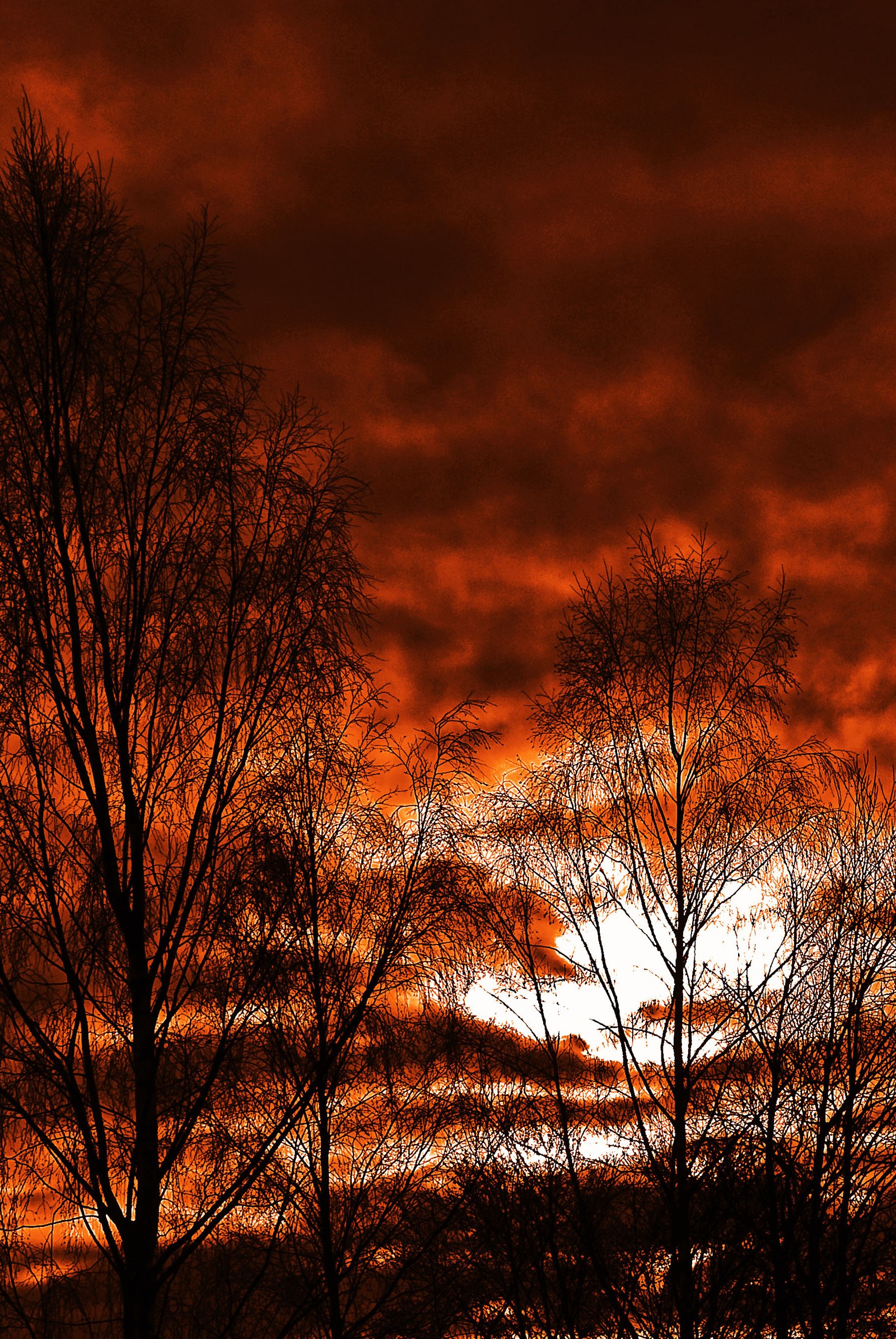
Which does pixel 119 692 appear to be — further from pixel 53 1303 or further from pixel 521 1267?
pixel 521 1267

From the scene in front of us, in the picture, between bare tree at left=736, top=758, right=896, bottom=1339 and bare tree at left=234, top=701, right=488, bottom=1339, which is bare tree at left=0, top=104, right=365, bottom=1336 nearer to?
bare tree at left=234, top=701, right=488, bottom=1339

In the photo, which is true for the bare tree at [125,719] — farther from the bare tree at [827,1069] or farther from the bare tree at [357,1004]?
the bare tree at [827,1069]

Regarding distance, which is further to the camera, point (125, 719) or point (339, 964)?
point (339, 964)

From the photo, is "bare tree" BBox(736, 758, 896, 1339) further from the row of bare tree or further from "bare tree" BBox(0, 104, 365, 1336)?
"bare tree" BBox(0, 104, 365, 1336)

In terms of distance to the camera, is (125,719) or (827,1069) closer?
(125,719)

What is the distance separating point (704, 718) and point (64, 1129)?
8039mm

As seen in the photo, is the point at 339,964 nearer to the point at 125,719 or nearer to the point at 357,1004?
the point at 357,1004

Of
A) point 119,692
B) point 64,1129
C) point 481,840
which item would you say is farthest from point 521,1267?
point 119,692

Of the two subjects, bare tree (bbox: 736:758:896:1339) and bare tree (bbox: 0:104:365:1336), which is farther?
bare tree (bbox: 736:758:896:1339)

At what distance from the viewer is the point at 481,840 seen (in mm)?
13367

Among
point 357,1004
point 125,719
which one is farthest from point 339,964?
point 125,719

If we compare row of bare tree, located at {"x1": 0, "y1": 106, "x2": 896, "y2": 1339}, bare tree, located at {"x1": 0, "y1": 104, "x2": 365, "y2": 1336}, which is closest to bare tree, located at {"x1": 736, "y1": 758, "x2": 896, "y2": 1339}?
row of bare tree, located at {"x1": 0, "y1": 106, "x2": 896, "y2": 1339}

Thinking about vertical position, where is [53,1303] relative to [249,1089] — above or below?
below

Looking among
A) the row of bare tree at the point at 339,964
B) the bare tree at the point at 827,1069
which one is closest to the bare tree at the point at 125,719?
the row of bare tree at the point at 339,964
